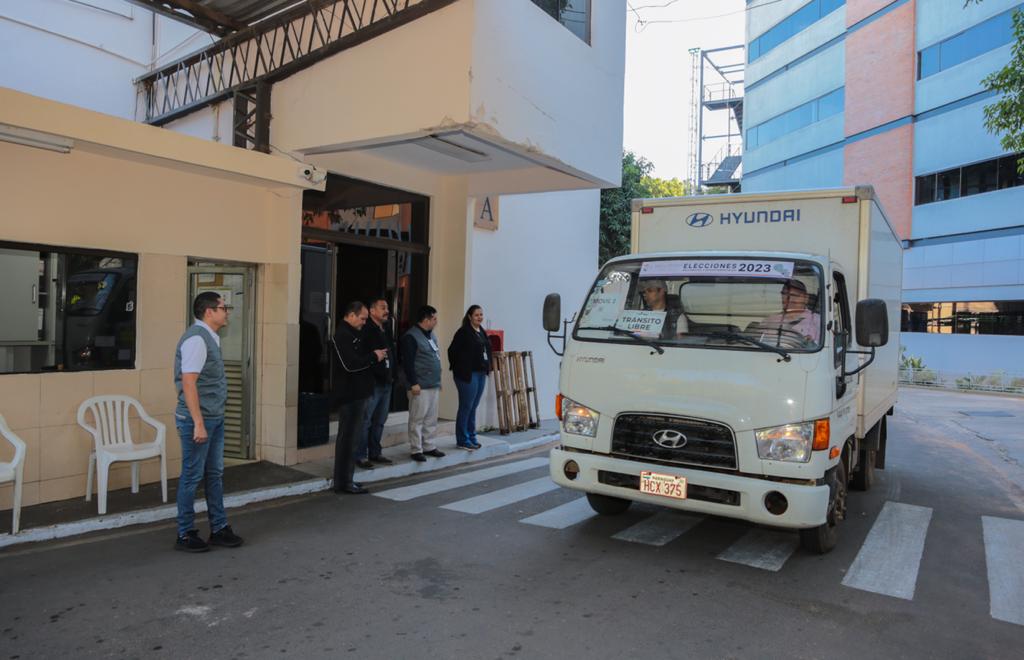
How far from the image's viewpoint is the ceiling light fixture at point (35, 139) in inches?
222

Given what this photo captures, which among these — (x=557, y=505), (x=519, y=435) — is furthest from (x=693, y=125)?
(x=557, y=505)

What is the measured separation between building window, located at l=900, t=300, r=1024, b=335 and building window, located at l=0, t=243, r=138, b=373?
24862mm

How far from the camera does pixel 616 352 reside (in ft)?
18.6

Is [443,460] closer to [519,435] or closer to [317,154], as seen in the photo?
[519,435]

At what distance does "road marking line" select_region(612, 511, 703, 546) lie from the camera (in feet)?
19.6

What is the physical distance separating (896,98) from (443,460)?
29819 mm

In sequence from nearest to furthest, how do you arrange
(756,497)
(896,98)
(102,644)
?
1. (102,644)
2. (756,497)
3. (896,98)

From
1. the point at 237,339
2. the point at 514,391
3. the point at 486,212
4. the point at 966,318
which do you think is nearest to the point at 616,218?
the point at 486,212

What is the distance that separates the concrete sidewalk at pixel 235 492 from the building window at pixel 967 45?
26.1 m

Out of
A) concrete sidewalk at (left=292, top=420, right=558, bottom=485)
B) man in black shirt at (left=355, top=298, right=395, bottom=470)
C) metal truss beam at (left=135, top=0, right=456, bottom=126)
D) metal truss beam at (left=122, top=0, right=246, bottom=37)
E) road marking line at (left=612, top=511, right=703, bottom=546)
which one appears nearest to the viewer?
road marking line at (left=612, top=511, right=703, bottom=546)

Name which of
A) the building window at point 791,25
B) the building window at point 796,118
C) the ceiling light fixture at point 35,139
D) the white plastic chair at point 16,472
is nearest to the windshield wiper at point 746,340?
the white plastic chair at point 16,472

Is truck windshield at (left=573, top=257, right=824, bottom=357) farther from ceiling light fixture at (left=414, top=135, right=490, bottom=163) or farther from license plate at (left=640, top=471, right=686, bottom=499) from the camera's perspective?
ceiling light fixture at (left=414, top=135, right=490, bottom=163)

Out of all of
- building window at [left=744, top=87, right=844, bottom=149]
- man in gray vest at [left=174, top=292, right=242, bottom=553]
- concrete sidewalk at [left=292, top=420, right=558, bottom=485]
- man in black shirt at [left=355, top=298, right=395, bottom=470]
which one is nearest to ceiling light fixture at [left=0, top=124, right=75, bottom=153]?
man in gray vest at [left=174, top=292, right=242, bottom=553]

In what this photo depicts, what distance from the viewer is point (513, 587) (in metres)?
4.81
